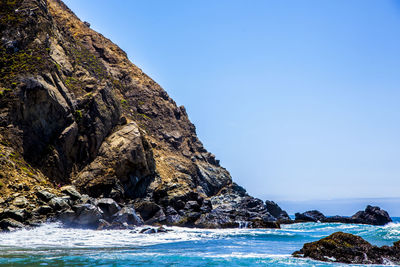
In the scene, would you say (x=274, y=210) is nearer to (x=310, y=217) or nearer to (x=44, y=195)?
(x=310, y=217)

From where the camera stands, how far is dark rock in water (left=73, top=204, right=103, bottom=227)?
28.8 meters

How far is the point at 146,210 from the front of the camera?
4116cm

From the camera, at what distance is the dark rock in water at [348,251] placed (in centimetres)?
1588

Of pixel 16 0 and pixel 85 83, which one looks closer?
pixel 16 0

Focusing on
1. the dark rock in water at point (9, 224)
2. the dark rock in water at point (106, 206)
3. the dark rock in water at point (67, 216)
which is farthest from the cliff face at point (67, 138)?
the dark rock in water at point (106, 206)

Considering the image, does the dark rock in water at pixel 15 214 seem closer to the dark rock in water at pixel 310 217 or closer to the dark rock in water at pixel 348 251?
the dark rock in water at pixel 348 251

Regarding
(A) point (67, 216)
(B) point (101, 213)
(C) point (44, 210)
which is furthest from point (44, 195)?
(B) point (101, 213)

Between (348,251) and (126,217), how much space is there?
23267 millimetres

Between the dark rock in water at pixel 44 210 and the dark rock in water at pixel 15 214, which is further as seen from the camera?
the dark rock in water at pixel 44 210

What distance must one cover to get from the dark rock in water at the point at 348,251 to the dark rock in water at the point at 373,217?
209 ft

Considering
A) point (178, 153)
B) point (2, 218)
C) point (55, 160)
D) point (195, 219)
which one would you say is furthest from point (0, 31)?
point (178, 153)

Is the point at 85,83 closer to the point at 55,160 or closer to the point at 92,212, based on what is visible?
the point at 55,160

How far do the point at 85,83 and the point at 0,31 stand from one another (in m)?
13.1

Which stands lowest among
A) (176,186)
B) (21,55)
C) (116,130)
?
(176,186)
